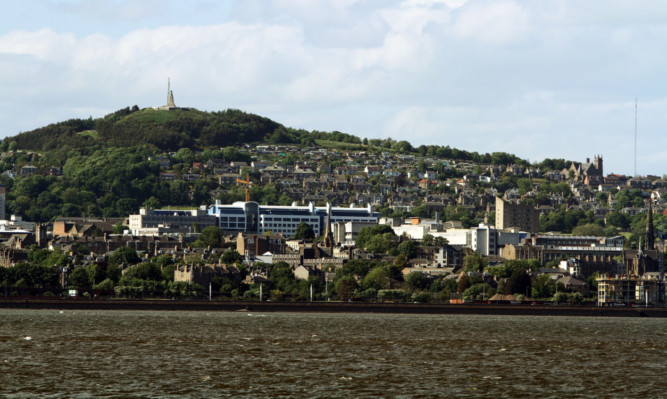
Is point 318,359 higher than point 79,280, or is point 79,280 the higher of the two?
point 79,280

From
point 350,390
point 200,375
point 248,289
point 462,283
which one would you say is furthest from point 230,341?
point 462,283

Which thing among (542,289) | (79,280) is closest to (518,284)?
(542,289)

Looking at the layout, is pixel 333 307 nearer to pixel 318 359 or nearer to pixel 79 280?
pixel 79 280

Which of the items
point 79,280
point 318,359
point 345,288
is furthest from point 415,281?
point 318,359

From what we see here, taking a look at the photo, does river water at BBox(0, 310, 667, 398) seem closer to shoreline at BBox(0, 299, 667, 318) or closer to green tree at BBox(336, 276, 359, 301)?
shoreline at BBox(0, 299, 667, 318)

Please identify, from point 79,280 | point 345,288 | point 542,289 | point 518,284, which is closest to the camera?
point 79,280

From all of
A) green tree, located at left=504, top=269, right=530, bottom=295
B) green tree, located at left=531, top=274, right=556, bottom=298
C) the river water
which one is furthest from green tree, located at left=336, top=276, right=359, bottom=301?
the river water

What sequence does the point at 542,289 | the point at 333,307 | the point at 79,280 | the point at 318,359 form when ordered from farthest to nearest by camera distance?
1. the point at 542,289
2. the point at 79,280
3. the point at 333,307
4. the point at 318,359

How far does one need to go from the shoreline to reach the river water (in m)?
20.8

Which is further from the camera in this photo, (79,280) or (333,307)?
(79,280)

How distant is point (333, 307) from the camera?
16450cm

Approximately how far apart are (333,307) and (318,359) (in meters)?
79.9

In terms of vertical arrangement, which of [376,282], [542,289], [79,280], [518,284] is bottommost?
[542,289]

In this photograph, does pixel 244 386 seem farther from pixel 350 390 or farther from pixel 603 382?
pixel 603 382
